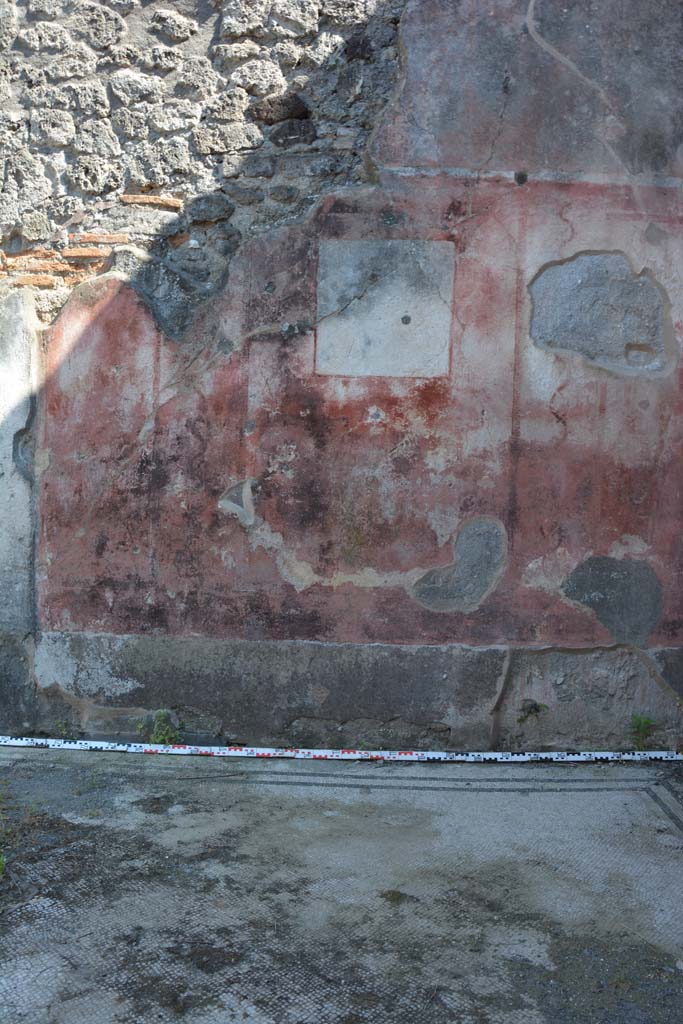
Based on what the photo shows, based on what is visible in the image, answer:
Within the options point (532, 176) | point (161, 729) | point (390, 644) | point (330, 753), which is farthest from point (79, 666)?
point (532, 176)

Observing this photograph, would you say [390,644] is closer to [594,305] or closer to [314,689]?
[314,689]

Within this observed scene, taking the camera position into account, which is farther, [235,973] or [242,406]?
[242,406]

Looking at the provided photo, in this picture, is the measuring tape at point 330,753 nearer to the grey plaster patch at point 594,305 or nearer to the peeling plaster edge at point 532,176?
the grey plaster patch at point 594,305

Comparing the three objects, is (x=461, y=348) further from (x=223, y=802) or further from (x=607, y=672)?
(x=223, y=802)

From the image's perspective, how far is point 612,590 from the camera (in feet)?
10.3

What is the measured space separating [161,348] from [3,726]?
1465 millimetres

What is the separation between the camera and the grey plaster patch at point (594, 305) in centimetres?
310

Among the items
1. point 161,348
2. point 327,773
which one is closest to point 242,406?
point 161,348

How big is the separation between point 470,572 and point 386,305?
0.97 metres

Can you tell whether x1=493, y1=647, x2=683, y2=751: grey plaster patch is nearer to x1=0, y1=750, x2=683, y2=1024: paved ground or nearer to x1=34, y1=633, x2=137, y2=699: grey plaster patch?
x1=0, y1=750, x2=683, y2=1024: paved ground

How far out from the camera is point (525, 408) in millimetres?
3113

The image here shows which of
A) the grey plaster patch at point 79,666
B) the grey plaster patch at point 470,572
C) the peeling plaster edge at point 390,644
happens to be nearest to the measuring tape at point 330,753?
the grey plaster patch at point 79,666

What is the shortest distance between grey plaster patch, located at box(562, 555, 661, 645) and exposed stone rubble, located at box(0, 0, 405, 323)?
1591mm

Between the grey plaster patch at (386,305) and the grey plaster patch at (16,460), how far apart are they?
3.49ft
